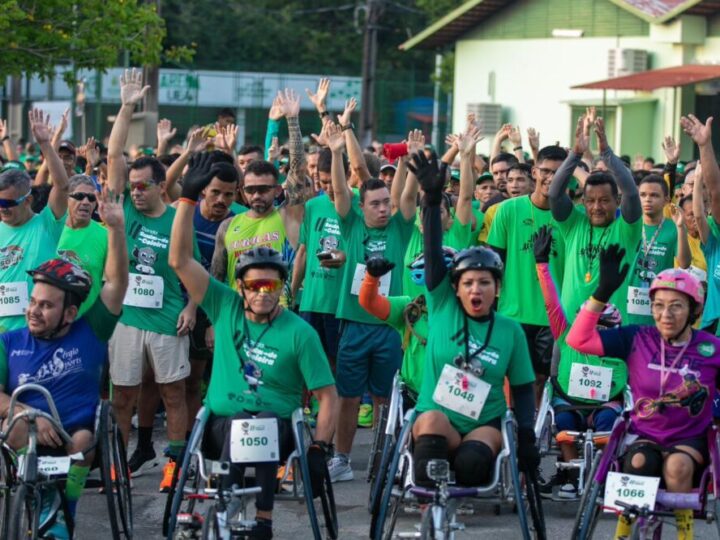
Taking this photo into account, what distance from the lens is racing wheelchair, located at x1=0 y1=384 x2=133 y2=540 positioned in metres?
6.73

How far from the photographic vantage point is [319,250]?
10.2 metres

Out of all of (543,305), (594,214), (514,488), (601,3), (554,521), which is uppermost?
(601,3)

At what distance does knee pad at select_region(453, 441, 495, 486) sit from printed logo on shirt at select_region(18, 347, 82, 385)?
6.30 feet

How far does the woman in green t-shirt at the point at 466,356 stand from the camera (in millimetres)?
7258

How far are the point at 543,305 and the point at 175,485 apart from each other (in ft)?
11.1

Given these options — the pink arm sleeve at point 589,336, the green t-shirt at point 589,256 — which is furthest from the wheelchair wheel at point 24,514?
the green t-shirt at point 589,256

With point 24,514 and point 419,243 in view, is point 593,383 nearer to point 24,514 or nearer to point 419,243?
point 419,243

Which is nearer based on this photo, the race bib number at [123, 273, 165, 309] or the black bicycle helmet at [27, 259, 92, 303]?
the black bicycle helmet at [27, 259, 92, 303]

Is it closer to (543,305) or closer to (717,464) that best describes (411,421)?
(717,464)

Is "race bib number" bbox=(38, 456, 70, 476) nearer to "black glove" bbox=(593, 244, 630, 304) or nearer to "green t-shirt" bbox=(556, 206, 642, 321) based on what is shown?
"black glove" bbox=(593, 244, 630, 304)

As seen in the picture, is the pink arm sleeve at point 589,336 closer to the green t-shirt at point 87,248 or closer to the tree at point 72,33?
the green t-shirt at point 87,248

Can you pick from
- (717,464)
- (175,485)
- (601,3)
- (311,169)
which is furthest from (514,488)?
(601,3)

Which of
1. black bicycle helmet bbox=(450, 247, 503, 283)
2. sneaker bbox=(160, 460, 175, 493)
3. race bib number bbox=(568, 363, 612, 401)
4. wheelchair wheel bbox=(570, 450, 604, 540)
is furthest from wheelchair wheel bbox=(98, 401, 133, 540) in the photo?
race bib number bbox=(568, 363, 612, 401)

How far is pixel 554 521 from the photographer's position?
28.9 ft
